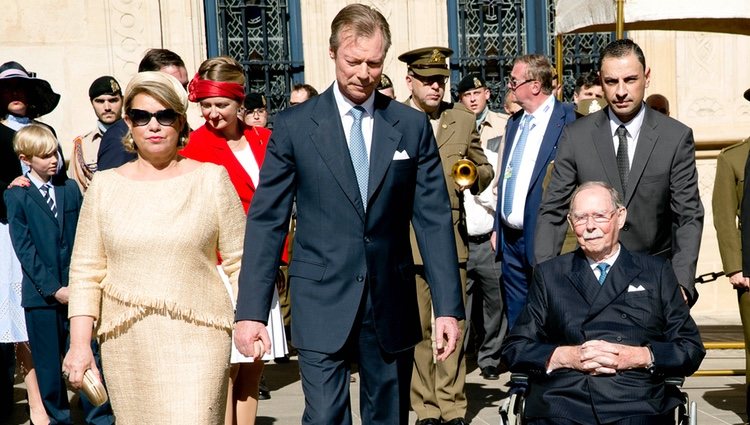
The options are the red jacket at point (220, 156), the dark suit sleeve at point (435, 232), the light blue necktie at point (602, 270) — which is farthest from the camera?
the red jacket at point (220, 156)

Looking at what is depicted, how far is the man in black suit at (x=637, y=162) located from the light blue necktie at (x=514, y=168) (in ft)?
4.20

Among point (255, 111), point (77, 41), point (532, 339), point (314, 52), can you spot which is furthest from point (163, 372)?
point (314, 52)

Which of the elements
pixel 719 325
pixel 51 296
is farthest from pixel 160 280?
pixel 719 325

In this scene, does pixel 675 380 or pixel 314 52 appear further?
pixel 314 52

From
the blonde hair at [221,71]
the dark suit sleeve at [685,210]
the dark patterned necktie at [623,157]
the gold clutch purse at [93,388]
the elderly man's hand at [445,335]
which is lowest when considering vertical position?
the gold clutch purse at [93,388]

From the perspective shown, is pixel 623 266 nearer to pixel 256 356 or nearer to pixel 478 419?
pixel 256 356

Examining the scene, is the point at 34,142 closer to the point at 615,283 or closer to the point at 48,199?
the point at 48,199

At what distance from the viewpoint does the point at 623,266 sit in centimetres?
614

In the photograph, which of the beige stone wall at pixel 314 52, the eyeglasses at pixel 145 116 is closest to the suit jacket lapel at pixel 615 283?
the eyeglasses at pixel 145 116

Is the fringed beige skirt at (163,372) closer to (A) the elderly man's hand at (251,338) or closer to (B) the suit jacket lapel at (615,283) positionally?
(A) the elderly man's hand at (251,338)

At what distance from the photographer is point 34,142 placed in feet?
27.0

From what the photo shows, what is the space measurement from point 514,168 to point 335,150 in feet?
9.89

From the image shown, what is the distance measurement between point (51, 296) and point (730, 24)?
5465 mm

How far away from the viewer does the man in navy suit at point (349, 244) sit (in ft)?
18.2
